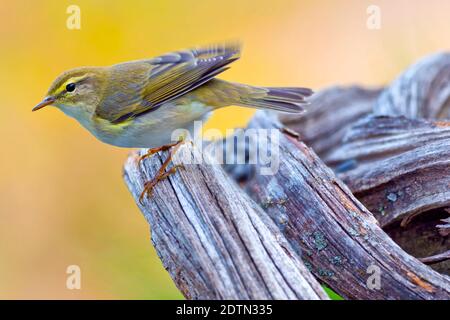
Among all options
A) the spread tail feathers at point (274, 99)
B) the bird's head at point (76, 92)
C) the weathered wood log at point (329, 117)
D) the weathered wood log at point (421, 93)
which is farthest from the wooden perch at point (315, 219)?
the weathered wood log at point (421, 93)

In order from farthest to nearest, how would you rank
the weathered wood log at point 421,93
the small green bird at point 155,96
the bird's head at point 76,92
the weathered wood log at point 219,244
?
the weathered wood log at point 421,93 < the bird's head at point 76,92 < the small green bird at point 155,96 < the weathered wood log at point 219,244

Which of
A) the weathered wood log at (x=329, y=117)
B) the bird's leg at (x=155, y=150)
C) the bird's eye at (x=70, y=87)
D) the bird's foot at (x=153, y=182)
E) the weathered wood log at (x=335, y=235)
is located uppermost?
the bird's eye at (x=70, y=87)

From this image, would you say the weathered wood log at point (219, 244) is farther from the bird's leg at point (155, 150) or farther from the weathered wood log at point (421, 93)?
the weathered wood log at point (421, 93)

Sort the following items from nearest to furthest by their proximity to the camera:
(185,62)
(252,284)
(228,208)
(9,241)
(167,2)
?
(252,284) → (228,208) → (185,62) → (9,241) → (167,2)

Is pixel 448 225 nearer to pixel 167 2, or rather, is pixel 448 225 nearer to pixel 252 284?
pixel 252 284

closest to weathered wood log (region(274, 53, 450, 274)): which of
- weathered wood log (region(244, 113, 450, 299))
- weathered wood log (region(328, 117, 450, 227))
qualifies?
weathered wood log (region(328, 117, 450, 227))

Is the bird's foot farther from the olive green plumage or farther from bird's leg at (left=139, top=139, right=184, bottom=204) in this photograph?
the olive green plumage

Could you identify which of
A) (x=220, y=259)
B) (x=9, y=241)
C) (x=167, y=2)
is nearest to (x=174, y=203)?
(x=220, y=259)
